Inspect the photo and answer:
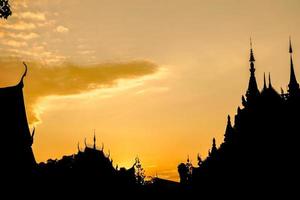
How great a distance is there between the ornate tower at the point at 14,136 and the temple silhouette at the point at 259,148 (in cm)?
3607

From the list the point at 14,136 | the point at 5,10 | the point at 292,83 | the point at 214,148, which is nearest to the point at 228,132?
the point at 214,148

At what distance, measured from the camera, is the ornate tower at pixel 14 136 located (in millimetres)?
27125

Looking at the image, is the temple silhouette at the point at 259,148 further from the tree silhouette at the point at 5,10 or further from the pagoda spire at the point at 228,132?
the tree silhouette at the point at 5,10

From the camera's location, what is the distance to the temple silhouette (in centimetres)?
5788

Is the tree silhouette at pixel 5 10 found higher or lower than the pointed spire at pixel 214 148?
lower

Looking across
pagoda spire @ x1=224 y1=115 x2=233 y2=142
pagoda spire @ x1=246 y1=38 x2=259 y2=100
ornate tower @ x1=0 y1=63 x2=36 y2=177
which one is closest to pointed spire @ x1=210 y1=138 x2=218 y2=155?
pagoda spire @ x1=224 y1=115 x2=233 y2=142

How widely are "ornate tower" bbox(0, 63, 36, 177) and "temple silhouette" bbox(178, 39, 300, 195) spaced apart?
3607 centimetres

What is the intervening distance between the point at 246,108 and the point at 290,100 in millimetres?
7180

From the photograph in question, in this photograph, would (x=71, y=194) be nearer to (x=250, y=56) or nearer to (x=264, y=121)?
(x=264, y=121)

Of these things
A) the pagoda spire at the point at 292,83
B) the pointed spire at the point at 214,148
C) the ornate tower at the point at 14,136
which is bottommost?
the ornate tower at the point at 14,136

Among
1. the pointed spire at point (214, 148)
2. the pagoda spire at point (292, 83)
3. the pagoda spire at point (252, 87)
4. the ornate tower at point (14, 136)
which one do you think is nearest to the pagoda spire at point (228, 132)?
the pointed spire at point (214, 148)

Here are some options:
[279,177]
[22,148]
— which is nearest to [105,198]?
[279,177]

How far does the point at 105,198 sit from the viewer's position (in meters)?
60.1

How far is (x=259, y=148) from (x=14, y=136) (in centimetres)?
4001
